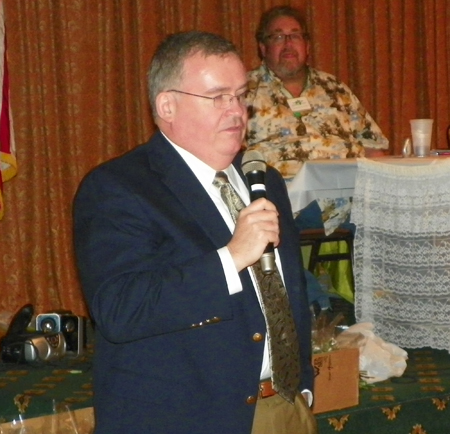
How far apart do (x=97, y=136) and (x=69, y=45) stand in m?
0.59

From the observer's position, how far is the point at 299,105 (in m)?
5.04

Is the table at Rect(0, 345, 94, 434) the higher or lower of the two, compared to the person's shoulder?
lower

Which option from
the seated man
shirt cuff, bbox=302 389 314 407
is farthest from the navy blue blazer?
the seated man

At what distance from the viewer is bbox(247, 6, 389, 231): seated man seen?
16.0 feet

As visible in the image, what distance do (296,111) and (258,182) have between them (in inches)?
127

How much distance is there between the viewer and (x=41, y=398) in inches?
127

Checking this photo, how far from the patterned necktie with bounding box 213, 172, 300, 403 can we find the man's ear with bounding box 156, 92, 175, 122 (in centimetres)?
18

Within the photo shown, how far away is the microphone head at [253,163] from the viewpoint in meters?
1.91

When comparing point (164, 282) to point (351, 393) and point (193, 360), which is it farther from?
point (351, 393)

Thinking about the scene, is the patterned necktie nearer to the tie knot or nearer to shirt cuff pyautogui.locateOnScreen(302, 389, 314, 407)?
the tie knot

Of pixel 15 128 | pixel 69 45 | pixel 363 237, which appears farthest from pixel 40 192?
pixel 363 237

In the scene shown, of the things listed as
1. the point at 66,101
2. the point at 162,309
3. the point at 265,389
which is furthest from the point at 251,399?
the point at 66,101

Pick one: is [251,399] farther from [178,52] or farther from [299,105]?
[299,105]

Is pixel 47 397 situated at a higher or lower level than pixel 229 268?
lower
